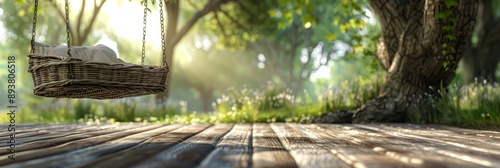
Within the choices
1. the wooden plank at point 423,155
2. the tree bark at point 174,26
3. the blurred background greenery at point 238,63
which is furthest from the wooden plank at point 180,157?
the tree bark at point 174,26

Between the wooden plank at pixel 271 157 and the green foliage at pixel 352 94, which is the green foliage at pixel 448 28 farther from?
the wooden plank at pixel 271 157

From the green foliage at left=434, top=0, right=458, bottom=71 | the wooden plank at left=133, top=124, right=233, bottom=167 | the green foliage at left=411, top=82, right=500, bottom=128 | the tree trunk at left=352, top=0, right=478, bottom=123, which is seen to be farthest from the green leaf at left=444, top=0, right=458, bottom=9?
the wooden plank at left=133, top=124, right=233, bottom=167

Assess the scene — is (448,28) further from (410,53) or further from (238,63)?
(238,63)

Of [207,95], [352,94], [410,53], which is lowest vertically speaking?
[352,94]

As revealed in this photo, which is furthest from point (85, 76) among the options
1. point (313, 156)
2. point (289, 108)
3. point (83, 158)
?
point (289, 108)

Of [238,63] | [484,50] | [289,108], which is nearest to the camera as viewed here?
[289,108]

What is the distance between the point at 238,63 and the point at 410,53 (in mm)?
24252

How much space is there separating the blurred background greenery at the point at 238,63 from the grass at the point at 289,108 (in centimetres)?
2

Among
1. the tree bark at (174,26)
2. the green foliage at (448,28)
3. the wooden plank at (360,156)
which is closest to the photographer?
the wooden plank at (360,156)

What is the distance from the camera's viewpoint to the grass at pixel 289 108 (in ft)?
19.8

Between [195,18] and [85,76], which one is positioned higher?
[195,18]

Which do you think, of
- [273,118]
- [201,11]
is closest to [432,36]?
[273,118]

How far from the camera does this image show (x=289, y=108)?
9680mm

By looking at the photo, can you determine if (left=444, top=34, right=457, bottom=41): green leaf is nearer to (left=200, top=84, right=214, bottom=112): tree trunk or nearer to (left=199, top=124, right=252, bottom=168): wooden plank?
(left=199, top=124, right=252, bottom=168): wooden plank
